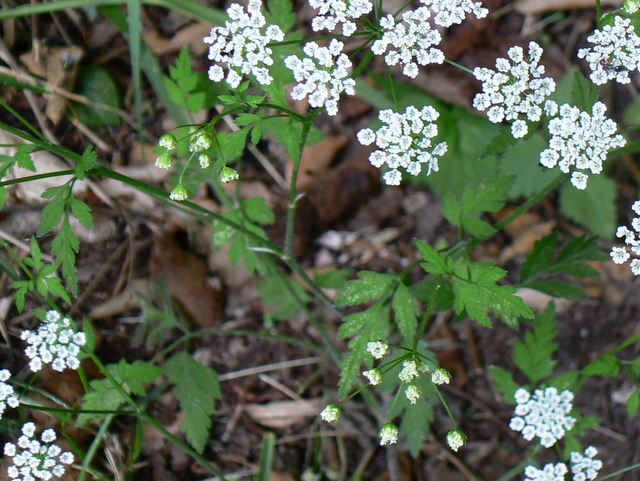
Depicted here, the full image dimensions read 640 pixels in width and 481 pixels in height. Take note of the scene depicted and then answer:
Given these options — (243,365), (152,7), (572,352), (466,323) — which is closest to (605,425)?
(572,352)

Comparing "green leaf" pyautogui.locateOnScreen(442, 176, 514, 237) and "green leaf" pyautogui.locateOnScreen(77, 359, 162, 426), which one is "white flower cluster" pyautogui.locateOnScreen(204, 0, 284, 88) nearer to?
"green leaf" pyautogui.locateOnScreen(442, 176, 514, 237)

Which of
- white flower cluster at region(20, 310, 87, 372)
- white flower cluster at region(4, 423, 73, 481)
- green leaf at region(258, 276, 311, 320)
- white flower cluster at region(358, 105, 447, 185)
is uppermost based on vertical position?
white flower cluster at region(358, 105, 447, 185)

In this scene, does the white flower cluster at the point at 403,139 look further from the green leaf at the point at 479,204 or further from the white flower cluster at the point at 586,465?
the white flower cluster at the point at 586,465

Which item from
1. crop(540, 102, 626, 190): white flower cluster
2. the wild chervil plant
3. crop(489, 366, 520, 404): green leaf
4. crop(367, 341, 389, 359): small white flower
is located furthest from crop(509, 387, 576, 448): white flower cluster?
crop(540, 102, 626, 190): white flower cluster

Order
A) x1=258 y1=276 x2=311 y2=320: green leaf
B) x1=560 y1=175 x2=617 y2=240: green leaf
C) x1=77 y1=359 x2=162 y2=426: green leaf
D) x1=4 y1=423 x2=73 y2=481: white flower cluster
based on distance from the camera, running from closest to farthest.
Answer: x1=4 y1=423 x2=73 y2=481: white flower cluster < x1=77 y1=359 x2=162 y2=426: green leaf < x1=258 y1=276 x2=311 y2=320: green leaf < x1=560 y1=175 x2=617 y2=240: green leaf

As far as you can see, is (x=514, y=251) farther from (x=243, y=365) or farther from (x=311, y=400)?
(x=243, y=365)

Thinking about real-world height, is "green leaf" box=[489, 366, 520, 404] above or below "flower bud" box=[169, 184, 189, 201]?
below

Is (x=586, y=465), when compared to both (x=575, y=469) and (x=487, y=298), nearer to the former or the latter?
(x=575, y=469)
